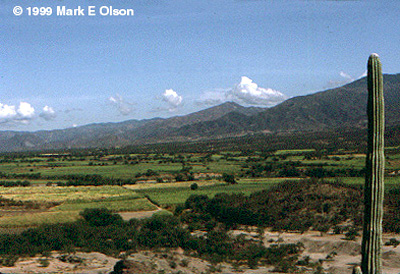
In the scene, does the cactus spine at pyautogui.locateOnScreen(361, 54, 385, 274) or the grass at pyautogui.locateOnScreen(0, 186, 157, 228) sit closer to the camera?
the cactus spine at pyautogui.locateOnScreen(361, 54, 385, 274)

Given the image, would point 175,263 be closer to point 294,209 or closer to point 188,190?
point 294,209

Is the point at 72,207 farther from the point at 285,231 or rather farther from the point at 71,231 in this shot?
the point at 285,231

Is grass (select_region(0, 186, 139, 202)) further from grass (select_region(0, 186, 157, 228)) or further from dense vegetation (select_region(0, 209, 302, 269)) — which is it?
dense vegetation (select_region(0, 209, 302, 269))

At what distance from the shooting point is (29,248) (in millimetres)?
31375

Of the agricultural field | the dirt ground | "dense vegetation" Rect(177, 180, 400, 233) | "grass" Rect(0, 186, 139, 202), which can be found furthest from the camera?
"grass" Rect(0, 186, 139, 202)

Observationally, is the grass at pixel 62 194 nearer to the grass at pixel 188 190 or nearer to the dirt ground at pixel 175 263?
the grass at pixel 188 190

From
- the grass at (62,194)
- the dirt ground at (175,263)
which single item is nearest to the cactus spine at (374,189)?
the dirt ground at (175,263)

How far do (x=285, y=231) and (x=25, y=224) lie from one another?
97.6 feet

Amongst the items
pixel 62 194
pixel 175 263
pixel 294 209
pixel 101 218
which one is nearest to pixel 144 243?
pixel 175 263

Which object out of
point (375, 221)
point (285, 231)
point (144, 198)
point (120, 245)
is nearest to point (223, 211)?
point (285, 231)

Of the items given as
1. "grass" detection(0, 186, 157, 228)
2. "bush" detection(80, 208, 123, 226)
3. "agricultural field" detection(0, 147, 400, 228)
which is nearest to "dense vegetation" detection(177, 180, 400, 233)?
"bush" detection(80, 208, 123, 226)

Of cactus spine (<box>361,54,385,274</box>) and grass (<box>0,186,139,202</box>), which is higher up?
cactus spine (<box>361,54,385,274</box>)

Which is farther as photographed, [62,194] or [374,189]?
[62,194]

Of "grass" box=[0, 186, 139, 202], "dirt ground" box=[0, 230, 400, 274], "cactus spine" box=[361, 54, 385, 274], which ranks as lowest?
"dirt ground" box=[0, 230, 400, 274]
